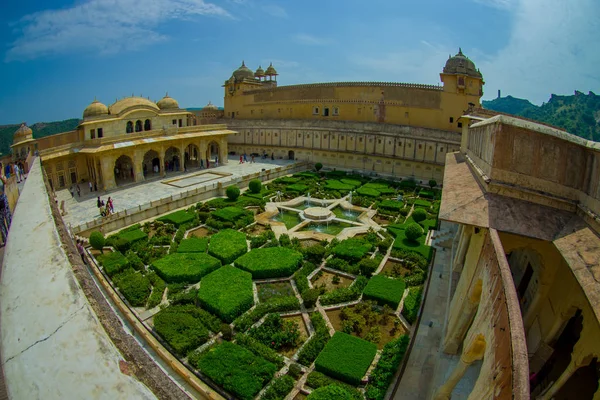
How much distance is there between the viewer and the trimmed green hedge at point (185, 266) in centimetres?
1391

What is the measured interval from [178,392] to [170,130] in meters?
29.4

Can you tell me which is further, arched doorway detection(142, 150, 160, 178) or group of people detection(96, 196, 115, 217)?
arched doorway detection(142, 150, 160, 178)

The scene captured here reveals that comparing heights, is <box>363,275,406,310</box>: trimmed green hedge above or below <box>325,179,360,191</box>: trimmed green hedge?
below

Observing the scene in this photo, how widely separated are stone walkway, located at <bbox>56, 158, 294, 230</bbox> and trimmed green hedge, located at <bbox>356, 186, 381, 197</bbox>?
32.6ft

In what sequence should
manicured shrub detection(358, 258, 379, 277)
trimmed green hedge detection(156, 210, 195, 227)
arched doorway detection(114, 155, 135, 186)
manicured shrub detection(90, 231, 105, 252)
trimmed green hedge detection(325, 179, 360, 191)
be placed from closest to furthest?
manicured shrub detection(358, 258, 379, 277), manicured shrub detection(90, 231, 105, 252), trimmed green hedge detection(156, 210, 195, 227), trimmed green hedge detection(325, 179, 360, 191), arched doorway detection(114, 155, 135, 186)

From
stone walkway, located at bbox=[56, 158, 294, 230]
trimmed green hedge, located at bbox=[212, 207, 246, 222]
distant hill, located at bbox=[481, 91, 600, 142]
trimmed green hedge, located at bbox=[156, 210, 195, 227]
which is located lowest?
trimmed green hedge, located at bbox=[156, 210, 195, 227]

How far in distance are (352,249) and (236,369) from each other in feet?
26.5

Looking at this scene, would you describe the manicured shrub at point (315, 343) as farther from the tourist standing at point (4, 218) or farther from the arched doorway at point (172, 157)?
the arched doorway at point (172, 157)

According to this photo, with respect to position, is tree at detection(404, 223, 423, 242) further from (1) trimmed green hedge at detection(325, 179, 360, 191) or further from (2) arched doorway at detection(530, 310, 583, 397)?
(1) trimmed green hedge at detection(325, 179, 360, 191)

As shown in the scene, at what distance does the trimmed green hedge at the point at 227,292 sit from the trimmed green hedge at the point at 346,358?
129 inches

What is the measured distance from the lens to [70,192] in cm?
2425

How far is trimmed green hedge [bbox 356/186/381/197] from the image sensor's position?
25.1 meters

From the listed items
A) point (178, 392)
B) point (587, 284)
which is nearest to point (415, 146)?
point (587, 284)

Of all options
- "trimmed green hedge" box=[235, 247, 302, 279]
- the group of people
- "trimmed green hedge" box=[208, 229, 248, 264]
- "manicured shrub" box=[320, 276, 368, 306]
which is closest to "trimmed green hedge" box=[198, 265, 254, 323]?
"trimmed green hedge" box=[235, 247, 302, 279]
